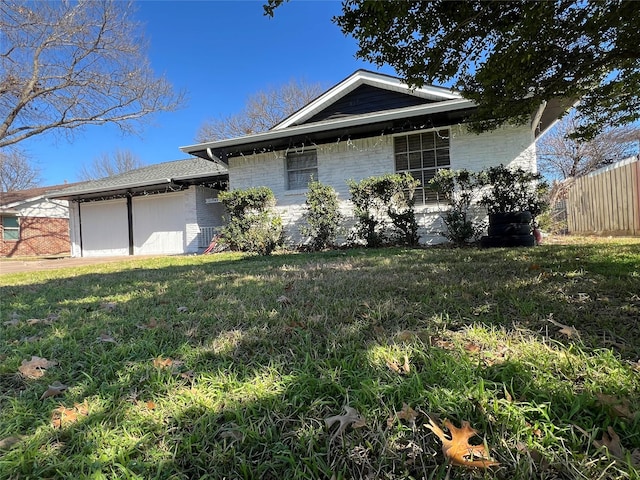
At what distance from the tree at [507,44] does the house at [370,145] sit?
368cm

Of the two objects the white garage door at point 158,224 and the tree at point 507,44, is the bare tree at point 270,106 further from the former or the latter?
Result: the tree at point 507,44

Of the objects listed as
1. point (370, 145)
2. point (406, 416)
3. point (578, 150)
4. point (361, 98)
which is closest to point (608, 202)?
point (370, 145)

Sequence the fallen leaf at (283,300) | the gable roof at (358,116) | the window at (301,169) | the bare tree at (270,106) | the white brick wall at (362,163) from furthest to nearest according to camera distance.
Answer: the bare tree at (270,106) → the window at (301,169) → the gable roof at (358,116) → the white brick wall at (362,163) → the fallen leaf at (283,300)

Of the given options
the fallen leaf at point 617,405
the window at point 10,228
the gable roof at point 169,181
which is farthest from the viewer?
the window at point 10,228

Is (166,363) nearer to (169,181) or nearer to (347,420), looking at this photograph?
(347,420)

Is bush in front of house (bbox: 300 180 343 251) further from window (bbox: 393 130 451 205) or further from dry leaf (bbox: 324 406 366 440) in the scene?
dry leaf (bbox: 324 406 366 440)

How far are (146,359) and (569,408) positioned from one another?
1.98m

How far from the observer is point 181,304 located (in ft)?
9.96

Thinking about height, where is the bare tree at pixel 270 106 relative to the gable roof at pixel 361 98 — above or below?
above

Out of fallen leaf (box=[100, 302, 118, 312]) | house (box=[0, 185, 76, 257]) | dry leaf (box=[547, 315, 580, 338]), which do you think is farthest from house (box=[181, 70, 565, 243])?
house (box=[0, 185, 76, 257])

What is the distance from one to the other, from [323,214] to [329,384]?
287 inches

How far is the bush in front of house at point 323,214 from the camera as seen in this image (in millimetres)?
8633

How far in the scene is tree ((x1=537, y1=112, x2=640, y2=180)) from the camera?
59.2 ft

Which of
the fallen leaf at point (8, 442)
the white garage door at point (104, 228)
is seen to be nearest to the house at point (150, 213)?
the white garage door at point (104, 228)
